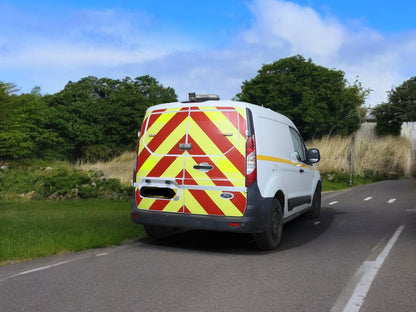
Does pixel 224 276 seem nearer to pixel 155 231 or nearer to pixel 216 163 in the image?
pixel 216 163

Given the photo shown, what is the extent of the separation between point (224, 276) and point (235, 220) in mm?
1103

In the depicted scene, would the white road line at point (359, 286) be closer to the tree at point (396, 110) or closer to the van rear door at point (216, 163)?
the van rear door at point (216, 163)

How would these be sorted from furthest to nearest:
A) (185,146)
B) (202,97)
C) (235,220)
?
(202,97) < (185,146) < (235,220)

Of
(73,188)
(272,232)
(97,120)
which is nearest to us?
(272,232)

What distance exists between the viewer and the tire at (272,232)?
6.29 metres

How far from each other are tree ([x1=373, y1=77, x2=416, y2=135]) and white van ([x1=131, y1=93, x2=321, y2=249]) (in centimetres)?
4403

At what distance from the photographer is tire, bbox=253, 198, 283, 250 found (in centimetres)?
629

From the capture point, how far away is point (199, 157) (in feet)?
20.4

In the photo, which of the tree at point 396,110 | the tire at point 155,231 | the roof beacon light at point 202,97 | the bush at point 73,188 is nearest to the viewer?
the roof beacon light at point 202,97

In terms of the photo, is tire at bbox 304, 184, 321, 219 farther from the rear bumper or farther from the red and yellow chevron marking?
the red and yellow chevron marking

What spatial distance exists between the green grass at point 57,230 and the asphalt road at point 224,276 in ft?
1.07

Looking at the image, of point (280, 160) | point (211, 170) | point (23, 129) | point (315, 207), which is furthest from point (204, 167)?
point (23, 129)

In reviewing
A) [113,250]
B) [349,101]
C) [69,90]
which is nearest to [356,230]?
[113,250]

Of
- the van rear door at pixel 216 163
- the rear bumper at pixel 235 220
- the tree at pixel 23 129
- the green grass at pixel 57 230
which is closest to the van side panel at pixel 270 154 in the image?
the rear bumper at pixel 235 220
